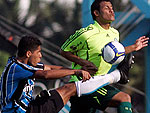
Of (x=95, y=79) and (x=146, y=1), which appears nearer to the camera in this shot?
(x=95, y=79)

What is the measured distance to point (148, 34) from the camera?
225 inches

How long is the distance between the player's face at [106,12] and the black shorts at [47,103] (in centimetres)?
103

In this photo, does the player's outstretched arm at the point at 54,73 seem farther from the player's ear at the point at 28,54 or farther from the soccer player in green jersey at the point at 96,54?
the soccer player in green jersey at the point at 96,54

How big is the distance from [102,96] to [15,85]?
3.11 feet

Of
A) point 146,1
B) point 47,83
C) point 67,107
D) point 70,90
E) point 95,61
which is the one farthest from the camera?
point 47,83

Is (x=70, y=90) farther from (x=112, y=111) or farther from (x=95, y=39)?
(x=112, y=111)

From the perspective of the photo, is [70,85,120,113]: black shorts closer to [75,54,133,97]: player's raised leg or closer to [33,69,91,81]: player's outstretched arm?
[75,54,133,97]: player's raised leg

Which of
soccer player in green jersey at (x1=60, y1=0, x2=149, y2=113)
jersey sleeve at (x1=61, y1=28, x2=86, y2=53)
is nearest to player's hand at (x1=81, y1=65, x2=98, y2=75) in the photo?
soccer player in green jersey at (x1=60, y1=0, x2=149, y2=113)

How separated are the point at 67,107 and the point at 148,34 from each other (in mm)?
1621

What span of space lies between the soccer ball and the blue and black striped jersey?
0.83 meters

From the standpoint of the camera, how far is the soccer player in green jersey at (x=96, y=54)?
3.93m

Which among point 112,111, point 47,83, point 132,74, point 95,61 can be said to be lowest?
point 112,111

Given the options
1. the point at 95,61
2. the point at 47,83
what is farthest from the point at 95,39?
the point at 47,83

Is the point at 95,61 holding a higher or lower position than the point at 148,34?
lower
